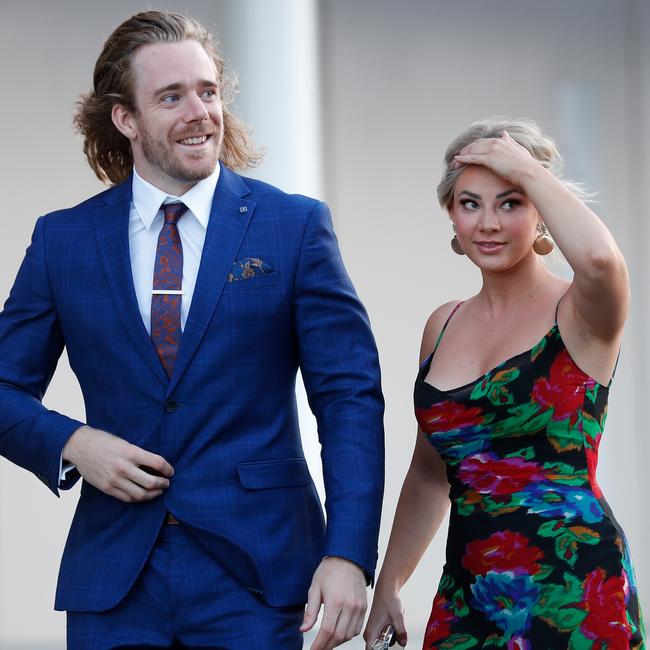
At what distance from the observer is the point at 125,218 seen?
252 cm

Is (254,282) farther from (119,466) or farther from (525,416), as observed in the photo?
(525,416)

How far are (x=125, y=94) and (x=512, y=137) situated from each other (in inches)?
29.2

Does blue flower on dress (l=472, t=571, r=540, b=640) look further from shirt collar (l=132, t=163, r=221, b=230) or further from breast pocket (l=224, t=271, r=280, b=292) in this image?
shirt collar (l=132, t=163, r=221, b=230)

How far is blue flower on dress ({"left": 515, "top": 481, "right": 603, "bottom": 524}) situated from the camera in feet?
7.56

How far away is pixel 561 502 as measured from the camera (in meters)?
2.32

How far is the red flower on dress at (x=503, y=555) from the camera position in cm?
232

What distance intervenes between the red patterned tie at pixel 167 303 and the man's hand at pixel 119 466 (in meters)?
0.16

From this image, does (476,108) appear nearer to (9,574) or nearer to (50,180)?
(50,180)

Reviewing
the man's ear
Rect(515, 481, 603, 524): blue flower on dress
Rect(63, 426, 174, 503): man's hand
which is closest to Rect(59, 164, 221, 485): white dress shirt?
the man's ear

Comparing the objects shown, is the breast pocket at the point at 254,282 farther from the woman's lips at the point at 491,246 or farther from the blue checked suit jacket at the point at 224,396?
the woman's lips at the point at 491,246

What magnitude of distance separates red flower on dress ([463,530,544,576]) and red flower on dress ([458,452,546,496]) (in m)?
0.08

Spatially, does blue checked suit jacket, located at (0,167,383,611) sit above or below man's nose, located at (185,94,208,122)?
below

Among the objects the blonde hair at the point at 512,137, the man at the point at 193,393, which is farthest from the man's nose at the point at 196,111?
the blonde hair at the point at 512,137

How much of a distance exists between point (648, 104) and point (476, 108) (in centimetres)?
81
